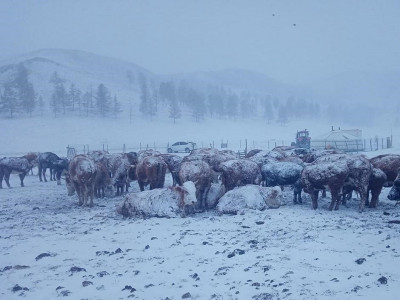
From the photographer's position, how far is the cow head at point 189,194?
13078mm

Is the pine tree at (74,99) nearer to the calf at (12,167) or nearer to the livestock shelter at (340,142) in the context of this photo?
the livestock shelter at (340,142)

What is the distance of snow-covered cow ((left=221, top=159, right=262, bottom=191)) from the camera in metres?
15.6

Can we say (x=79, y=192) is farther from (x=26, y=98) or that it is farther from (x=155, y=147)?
(x=26, y=98)

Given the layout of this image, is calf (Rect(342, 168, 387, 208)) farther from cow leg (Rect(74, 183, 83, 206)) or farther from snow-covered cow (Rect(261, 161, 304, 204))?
cow leg (Rect(74, 183, 83, 206))

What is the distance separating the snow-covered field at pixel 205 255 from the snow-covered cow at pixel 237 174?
2.25 metres

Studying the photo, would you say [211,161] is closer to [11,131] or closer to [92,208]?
[92,208]

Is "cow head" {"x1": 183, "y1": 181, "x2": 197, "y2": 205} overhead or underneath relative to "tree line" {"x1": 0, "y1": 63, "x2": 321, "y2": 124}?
underneath

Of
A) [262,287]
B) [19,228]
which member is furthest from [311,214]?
[19,228]

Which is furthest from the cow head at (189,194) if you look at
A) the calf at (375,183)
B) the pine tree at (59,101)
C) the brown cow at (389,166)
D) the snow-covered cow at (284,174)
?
the pine tree at (59,101)

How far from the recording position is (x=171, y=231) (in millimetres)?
11164

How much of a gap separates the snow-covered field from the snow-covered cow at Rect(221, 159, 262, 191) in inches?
88.7

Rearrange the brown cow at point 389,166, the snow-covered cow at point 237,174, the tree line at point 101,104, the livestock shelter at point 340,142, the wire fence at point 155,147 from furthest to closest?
the tree line at point 101,104 → the wire fence at point 155,147 → the livestock shelter at point 340,142 → the snow-covered cow at point 237,174 → the brown cow at point 389,166

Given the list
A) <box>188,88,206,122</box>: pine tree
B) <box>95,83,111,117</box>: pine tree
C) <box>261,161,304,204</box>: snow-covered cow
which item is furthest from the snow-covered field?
<box>188,88,206,122</box>: pine tree

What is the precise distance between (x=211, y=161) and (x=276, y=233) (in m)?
8.89
